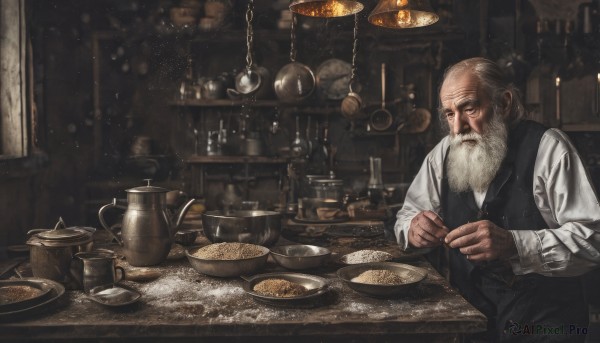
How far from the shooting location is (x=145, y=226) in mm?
2232

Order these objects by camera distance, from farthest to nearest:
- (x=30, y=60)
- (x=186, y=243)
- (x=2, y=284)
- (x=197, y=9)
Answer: (x=197, y=9) → (x=30, y=60) → (x=186, y=243) → (x=2, y=284)

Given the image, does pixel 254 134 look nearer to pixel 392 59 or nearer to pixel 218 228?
pixel 392 59

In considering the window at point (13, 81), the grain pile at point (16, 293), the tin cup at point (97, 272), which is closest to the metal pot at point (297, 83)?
the window at point (13, 81)

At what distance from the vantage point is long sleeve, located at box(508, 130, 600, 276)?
2229 millimetres

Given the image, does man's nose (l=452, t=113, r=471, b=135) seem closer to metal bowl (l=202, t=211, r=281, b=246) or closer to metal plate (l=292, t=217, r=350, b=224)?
metal bowl (l=202, t=211, r=281, b=246)

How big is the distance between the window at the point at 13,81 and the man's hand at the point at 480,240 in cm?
309

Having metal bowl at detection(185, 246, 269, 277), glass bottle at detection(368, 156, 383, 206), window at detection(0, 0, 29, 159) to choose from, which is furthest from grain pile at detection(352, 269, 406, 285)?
window at detection(0, 0, 29, 159)

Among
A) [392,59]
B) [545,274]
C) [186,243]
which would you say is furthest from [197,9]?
[545,274]

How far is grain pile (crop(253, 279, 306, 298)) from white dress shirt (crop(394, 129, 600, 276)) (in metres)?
0.88

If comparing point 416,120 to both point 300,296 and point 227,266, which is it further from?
point 300,296

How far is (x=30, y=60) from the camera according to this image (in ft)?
13.9

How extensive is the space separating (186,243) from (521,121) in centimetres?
172

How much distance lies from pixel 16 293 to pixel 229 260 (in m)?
0.71

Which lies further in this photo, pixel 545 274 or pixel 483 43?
pixel 483 43
